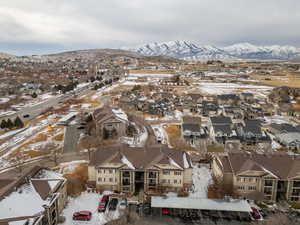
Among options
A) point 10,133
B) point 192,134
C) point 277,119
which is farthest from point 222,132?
point 10,133

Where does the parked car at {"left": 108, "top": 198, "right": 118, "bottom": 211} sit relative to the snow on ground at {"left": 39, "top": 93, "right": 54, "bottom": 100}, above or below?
below

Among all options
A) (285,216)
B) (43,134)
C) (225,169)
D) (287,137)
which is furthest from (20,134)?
(287,137)

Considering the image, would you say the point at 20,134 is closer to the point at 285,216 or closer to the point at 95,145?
the point at 95,145

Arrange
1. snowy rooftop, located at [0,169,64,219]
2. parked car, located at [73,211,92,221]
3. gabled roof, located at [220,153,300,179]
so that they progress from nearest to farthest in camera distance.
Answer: snowy rooftop, located at [0,169,64,219] → parked car, located at [73,211,92,221] → gabled roof, located at [220,153,300,179]

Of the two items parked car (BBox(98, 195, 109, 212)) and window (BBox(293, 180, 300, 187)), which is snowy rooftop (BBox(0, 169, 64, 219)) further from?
window (BBox(293, 180, 300, 187))

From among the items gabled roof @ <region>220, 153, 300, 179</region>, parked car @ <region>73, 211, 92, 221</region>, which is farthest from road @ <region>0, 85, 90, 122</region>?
gabled roof @ <region>220, 153, 300, 179</region>

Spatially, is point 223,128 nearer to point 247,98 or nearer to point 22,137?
point 22,137

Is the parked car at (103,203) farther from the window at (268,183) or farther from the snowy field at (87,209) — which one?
the window at (268,183)
